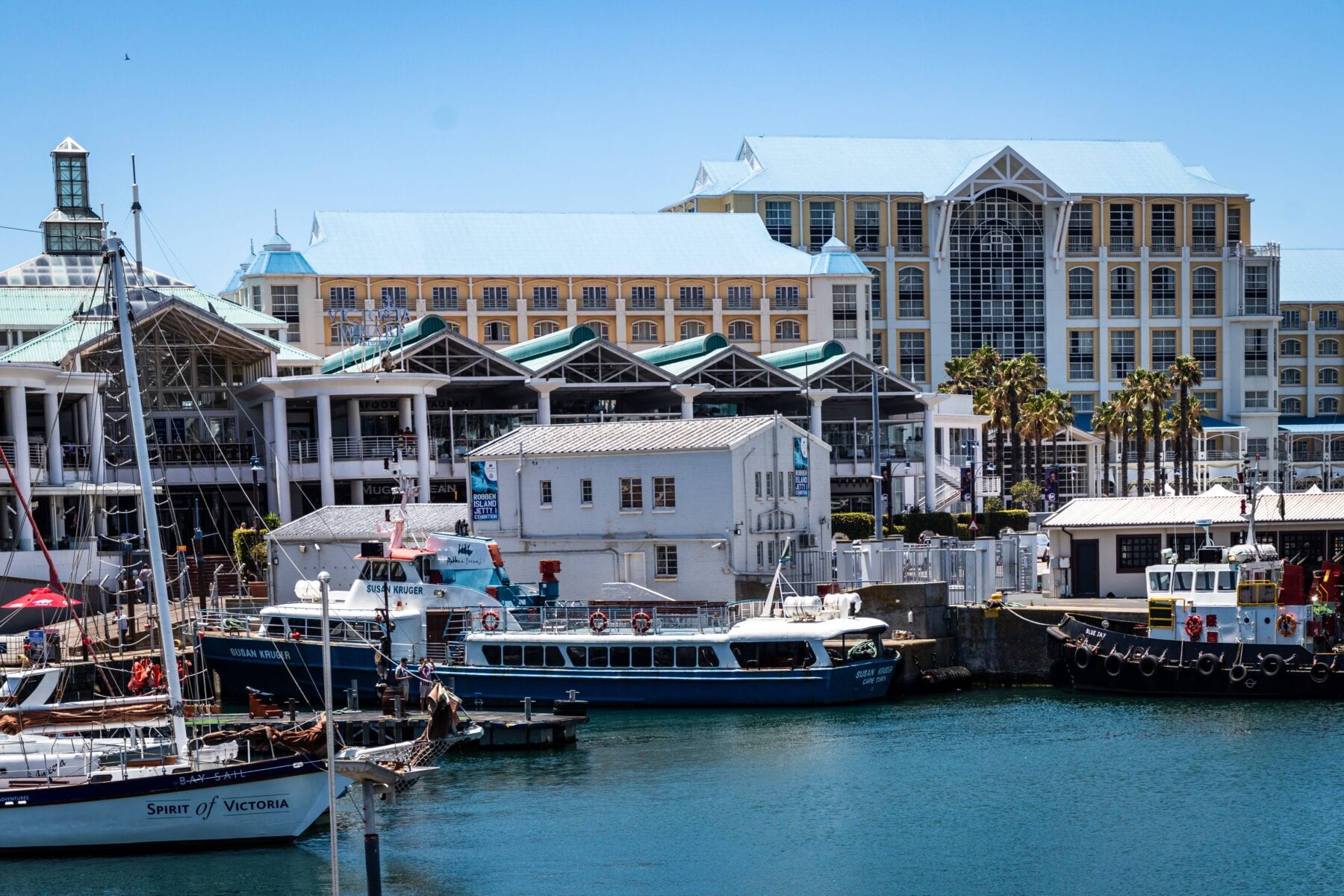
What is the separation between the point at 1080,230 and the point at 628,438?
3058 inches

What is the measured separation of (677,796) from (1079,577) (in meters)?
26.8

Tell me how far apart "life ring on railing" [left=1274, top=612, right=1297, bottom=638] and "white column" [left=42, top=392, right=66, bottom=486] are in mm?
43748

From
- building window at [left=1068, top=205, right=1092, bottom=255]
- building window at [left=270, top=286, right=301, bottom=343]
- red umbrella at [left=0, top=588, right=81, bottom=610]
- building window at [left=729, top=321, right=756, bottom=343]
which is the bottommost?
red umbrella at [left=0, top=588, right=81, bottom=610]

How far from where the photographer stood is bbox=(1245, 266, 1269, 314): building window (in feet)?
449

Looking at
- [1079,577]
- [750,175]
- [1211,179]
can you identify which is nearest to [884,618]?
[1079,577]

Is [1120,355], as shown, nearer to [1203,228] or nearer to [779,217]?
[1203,228]

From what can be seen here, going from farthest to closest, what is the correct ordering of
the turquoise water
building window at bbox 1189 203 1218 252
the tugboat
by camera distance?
building window at bbox 1189 203 1218 252 → the tugboat → the turquoise water

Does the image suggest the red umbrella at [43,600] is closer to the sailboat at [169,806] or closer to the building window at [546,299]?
the sailboat at [169,806]

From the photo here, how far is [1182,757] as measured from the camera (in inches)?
1847

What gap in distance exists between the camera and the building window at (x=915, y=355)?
13388 cm

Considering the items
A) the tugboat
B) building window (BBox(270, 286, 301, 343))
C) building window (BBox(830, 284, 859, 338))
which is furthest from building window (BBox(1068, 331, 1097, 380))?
the tugboat

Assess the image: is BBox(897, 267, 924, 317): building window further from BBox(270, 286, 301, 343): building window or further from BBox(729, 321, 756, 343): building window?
BBox(270, 286, 301, 343): building window

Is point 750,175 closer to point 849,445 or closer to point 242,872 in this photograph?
point 849,445

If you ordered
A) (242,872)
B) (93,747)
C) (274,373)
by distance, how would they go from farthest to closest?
(274,373)
(93,747)
(242,872)
